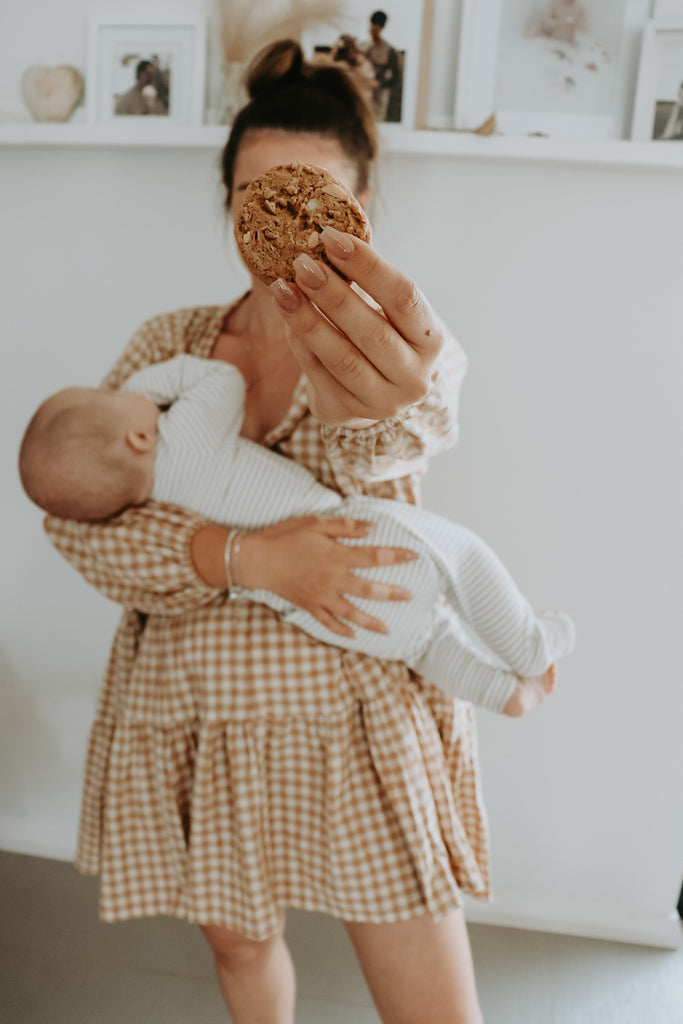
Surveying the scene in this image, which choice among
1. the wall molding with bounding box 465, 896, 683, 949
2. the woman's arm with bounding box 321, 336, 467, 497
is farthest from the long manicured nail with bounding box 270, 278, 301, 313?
the wall molding with bounding box 465, 896, 683, 949

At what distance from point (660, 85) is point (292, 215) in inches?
36.6

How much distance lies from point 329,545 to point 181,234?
0.83 metres

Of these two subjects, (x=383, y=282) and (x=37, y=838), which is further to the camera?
(x=37, y=838)

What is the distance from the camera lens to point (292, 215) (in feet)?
2.05

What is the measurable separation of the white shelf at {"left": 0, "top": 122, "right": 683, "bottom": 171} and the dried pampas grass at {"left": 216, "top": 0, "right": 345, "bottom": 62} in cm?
15

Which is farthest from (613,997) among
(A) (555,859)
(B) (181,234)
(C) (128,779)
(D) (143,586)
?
(B) (181,234)

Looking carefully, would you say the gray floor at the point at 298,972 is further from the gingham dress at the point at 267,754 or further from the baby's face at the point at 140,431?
the baby's face at the point at 140,431

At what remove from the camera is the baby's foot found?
0.97m

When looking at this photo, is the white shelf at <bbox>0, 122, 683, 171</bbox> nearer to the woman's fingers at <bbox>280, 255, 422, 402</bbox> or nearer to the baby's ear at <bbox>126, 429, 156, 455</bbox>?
the baby's ear at <bbox>126, 429, 156, 455</bbox>

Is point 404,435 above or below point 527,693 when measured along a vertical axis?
above

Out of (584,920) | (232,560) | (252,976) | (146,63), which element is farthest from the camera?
(584,920)

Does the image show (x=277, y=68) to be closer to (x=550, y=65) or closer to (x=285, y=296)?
(x=550, y=65)

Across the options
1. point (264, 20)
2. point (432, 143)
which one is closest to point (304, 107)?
point (432, 143)

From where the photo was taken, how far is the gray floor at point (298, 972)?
1.36 meters
